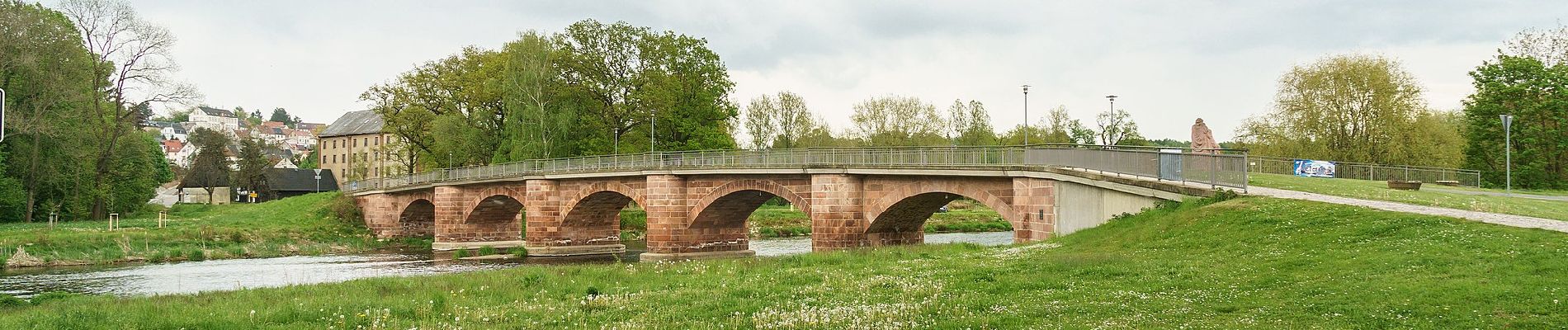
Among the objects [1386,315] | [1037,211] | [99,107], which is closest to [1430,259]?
[1386,315]

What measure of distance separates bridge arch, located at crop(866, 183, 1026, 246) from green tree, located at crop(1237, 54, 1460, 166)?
27862 millimetres

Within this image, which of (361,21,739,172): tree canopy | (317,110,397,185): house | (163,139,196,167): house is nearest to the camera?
(361,21,739,172): tree canopy

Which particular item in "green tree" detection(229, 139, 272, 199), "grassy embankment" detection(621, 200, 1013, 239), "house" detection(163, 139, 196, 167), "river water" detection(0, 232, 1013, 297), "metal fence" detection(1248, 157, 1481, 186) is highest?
"house" detection(163, 139, 196, 167)

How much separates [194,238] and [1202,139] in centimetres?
4286

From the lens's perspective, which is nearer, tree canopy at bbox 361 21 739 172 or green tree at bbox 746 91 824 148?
tree canopy at bbox 361 21 739 172

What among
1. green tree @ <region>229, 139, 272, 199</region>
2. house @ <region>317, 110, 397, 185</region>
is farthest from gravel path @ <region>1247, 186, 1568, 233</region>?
house @ <region>317, 110, 397, 185</region>

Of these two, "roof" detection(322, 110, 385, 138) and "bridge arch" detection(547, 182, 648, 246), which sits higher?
"roof" detection(322, 110, 385, 138)

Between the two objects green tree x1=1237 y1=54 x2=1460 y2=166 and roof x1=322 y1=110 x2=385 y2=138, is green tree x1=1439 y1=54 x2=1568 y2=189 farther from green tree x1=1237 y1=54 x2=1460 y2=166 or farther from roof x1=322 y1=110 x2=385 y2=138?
roof x1=322 y1=110 x2=385 y2=138

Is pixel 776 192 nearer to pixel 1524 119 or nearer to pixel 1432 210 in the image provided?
pixel 1432 210

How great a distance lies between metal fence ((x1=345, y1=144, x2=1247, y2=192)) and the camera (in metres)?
20.5

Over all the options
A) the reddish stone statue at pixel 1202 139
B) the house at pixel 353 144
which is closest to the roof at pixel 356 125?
the house at pixel 353 144

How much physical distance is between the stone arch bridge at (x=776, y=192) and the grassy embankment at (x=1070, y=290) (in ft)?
6.89

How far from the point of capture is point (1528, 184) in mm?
40469

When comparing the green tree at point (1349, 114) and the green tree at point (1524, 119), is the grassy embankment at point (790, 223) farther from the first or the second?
the green tree at point (1524, 119)
